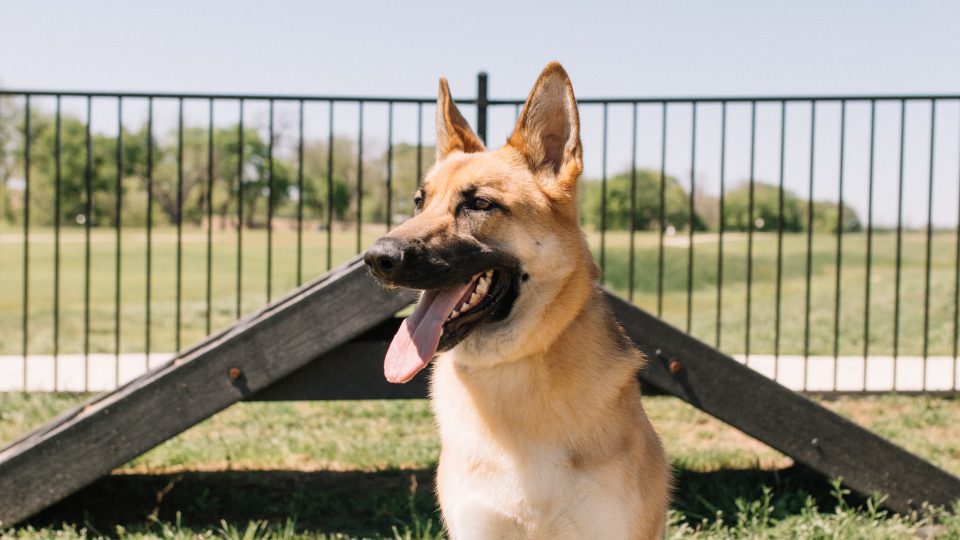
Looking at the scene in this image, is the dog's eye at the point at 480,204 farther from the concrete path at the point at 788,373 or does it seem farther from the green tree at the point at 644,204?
the green tree at the point at 644,204

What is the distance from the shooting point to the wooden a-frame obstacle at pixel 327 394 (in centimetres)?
366

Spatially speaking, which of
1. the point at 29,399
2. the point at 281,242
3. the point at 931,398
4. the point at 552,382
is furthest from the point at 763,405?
the point at 281,242

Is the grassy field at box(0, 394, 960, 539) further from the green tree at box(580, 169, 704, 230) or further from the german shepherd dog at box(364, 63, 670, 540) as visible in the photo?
the green tree at box(580, 169, 704, 230)

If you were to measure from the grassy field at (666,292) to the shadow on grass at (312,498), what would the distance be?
4.25 metres

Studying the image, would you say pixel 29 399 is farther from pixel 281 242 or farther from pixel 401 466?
pixel 281 242

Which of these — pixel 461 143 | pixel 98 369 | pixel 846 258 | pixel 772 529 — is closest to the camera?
pixel 461 143

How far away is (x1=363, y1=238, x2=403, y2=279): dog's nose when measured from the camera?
229 centimetres

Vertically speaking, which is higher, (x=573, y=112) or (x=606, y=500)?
(x=573, y=112)

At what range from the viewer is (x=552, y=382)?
257 centimetres

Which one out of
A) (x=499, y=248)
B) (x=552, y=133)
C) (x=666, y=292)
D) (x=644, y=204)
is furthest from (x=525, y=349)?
(x=644, y=204)

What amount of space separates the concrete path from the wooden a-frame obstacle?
233 cm

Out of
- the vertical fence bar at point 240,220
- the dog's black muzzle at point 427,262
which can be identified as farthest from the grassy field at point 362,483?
the dog's black muzzle at point 427,262

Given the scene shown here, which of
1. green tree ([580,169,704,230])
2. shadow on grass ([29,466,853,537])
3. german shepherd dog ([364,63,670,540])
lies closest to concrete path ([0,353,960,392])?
shadow on grass ([29,466,853,537])

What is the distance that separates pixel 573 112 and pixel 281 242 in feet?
144
